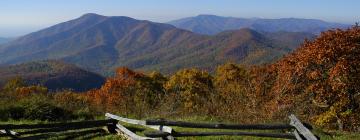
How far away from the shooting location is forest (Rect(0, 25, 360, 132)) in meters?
20.9

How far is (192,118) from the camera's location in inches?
797

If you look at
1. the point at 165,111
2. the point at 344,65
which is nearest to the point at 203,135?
the point at 165,111

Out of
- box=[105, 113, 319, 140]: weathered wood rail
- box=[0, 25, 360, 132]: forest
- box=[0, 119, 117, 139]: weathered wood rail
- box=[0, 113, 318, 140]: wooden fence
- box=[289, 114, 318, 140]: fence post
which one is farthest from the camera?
box=[0, 25, 360, 132]: forest

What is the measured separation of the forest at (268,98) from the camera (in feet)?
68.6

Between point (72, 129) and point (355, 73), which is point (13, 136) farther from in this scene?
point (355, 73)

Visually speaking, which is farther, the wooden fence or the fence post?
the wooden fence

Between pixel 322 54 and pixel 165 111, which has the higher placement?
pixel 322 54

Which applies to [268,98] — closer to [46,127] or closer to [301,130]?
[301,130]

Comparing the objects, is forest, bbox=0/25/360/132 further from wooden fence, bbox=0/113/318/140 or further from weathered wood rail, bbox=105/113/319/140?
weathered wood rail, bbox=105/113/319/140

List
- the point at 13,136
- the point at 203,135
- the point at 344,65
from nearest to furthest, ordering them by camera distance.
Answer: the point at 203,135 < the point at 13,136 < the point at 344,65

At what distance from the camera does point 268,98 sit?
24.1 metres

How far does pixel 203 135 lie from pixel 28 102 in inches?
380

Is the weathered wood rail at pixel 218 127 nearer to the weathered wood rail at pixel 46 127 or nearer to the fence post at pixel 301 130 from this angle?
the fence post at pixel 301 130

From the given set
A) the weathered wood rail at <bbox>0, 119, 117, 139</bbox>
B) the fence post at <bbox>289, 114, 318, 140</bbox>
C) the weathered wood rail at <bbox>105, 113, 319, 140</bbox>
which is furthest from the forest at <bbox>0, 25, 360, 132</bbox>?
the fence post at <bbox>289, 114, 318, 140</bbox>
